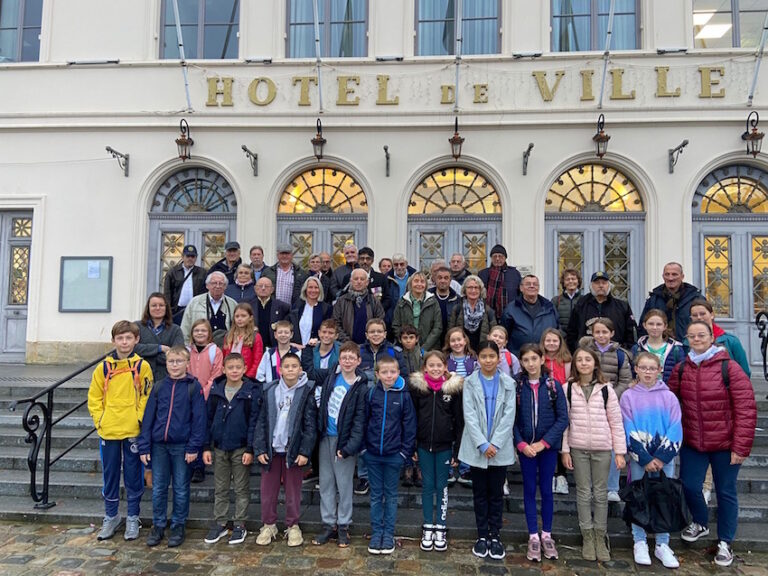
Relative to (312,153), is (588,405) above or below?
below

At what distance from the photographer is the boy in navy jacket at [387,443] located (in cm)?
427

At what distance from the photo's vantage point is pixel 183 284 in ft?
23.3

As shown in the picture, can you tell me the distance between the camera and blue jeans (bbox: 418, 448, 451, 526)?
435 cm

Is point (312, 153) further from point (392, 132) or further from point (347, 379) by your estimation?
point (347, 379)

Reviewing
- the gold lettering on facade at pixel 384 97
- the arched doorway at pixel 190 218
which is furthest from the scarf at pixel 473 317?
the arched doorway at pixel 190 218

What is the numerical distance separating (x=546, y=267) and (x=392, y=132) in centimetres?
362

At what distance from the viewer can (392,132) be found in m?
9.42

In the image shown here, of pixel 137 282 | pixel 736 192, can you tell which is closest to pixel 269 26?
pixel 137 282

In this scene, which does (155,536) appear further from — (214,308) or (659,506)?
(659,506)

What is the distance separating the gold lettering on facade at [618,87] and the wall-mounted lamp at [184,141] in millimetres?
7500

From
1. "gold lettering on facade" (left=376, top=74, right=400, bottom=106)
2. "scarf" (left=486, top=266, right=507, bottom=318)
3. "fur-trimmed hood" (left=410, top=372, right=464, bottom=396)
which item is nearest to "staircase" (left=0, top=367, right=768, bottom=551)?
"fur-trimmed hood" (left=410, top=372, right=464, bottom=396)

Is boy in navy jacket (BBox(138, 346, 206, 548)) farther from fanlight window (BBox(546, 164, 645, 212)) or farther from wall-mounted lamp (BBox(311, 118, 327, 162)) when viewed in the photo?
fanlight window (BBox(546, 164, 645, 212))

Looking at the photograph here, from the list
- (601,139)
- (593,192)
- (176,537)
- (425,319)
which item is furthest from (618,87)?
(176,537)

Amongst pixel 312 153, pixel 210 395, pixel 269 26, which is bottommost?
pixel 210 395
